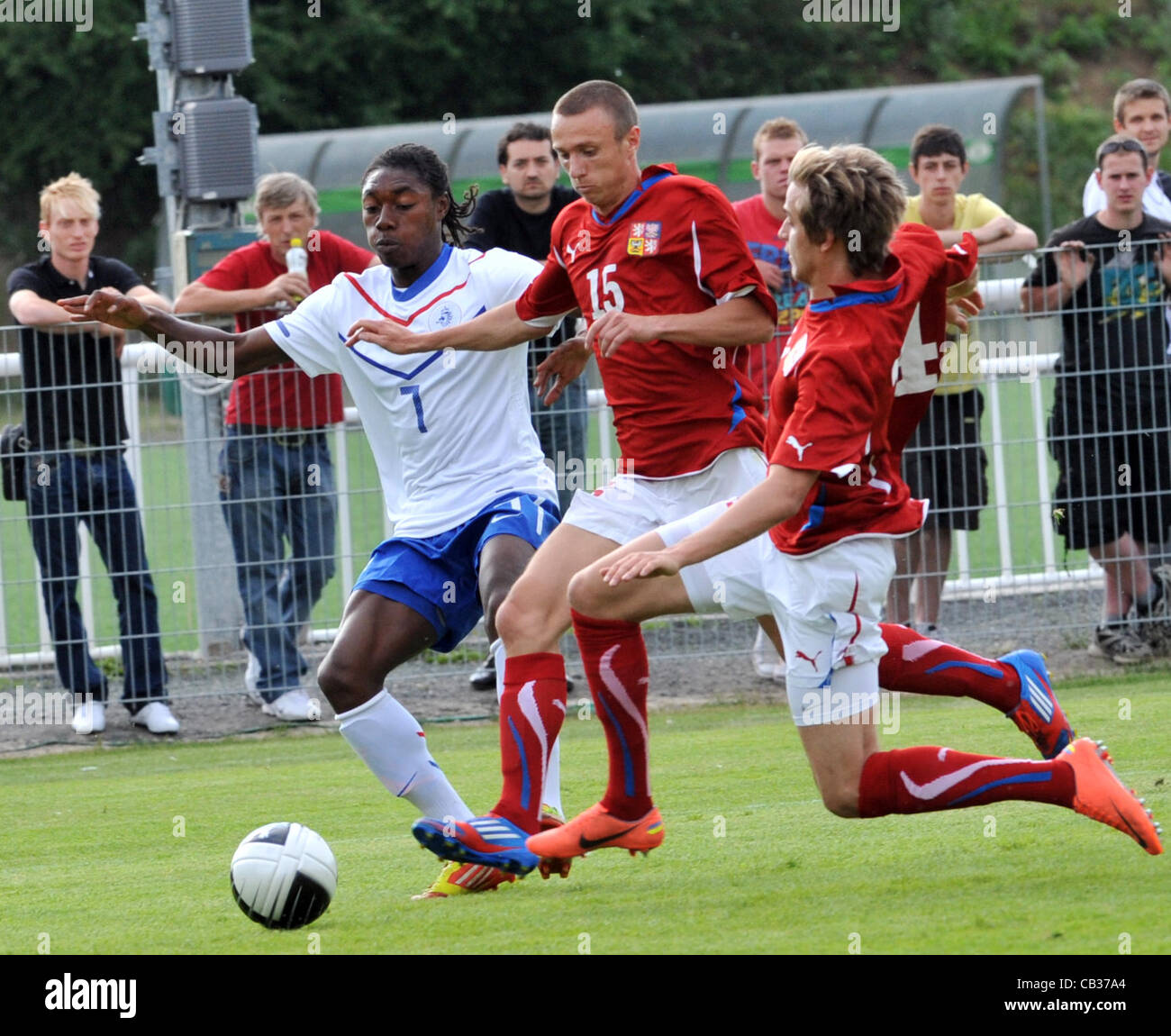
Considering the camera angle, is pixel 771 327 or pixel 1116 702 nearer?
pixel 771 327

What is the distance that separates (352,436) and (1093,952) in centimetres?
617

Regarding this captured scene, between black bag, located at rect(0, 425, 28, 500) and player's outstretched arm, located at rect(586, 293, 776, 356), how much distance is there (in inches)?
173

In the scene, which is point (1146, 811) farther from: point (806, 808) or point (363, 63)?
point (363, 63)

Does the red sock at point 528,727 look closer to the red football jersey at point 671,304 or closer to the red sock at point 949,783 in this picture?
the red football jersey at point 671,304

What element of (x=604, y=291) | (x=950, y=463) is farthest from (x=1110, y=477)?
(x=604, y=291)

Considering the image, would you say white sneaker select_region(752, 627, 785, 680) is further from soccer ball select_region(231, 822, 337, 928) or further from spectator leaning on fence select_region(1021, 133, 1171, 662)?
soccer ball select_region(231, 822, 337, 928)

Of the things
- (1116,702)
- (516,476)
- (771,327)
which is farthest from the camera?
(1116,702)

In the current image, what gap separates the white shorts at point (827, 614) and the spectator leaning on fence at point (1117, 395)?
172 inches

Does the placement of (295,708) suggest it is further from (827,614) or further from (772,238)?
(827,614)

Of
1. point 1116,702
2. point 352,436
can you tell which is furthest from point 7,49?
point 1116,702

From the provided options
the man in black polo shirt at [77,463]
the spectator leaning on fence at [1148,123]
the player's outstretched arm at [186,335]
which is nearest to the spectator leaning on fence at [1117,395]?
the spectator leaning on fence at [1148,123]

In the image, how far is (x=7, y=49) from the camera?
37.6m

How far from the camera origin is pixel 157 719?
30.0 feet

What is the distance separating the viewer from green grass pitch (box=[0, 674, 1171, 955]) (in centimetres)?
467
